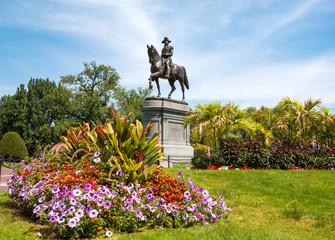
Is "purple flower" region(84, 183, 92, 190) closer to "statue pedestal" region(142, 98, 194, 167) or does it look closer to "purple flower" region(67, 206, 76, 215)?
"purple flower" region(67, 206, 76, 215)

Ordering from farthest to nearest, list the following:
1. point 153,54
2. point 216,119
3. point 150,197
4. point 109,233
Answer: point 153,54
point 216,119
point 150,197
point 109,233

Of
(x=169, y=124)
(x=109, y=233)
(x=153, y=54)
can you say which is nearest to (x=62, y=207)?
(x=109, y=233)

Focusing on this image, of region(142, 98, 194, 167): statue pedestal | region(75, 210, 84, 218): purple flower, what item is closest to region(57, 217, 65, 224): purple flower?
region(75, 210, 84, 218): purple flower

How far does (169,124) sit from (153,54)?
4060 millimetres

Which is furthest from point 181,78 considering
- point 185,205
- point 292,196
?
point 185,205

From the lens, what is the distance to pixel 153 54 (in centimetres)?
1593

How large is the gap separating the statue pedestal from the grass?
736cm

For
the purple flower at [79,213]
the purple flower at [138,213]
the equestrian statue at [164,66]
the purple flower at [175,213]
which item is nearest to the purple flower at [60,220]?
the purple flower at [79,213]

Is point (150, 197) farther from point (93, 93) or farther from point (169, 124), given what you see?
point (93, 93)

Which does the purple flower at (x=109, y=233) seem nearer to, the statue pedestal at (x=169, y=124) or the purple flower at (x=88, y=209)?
the purple flower at (x=88, y=209)

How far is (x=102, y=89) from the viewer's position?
130 feet

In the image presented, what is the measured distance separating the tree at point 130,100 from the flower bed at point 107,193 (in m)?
35.3

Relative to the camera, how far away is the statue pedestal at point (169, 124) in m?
15.5

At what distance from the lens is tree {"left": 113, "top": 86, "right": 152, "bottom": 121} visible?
41.6m
